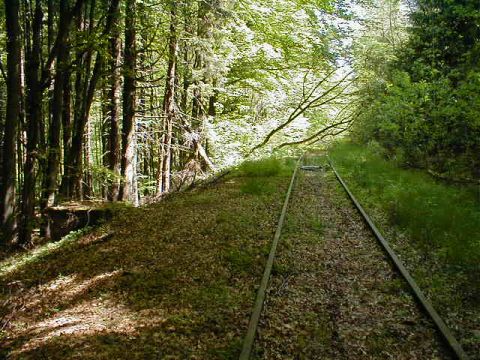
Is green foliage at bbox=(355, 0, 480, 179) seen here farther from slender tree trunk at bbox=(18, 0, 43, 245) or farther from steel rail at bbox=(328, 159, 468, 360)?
slender tree trunk at bbox=(18, 0, 43, 245)

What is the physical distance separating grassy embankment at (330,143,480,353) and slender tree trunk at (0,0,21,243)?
790 centimetres

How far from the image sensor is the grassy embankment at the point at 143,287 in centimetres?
427

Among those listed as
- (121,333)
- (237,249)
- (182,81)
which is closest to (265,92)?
(182,81)

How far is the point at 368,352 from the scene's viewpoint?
4.08 metres

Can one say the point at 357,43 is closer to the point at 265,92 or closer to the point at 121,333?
the point at 265,92

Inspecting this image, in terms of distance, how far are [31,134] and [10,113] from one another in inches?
29.9

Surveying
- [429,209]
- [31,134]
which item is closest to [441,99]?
[429,209]

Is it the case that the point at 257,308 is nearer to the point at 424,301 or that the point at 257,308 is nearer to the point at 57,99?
the point at 424,301

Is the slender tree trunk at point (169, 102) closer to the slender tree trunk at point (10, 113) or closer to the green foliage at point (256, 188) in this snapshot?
the green foliage at point (256, 188)

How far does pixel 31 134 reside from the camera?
919 cm

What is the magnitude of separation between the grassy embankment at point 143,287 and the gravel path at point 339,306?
0.40 meters

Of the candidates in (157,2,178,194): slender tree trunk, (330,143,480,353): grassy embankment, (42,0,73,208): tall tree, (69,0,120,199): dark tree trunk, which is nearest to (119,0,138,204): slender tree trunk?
(69,0,120,199): dark tree trunk

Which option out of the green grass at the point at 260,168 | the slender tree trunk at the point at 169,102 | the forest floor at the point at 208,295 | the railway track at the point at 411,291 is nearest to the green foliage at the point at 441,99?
the forest floor at the point at 208,295

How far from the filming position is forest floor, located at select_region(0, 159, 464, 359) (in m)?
4.20
